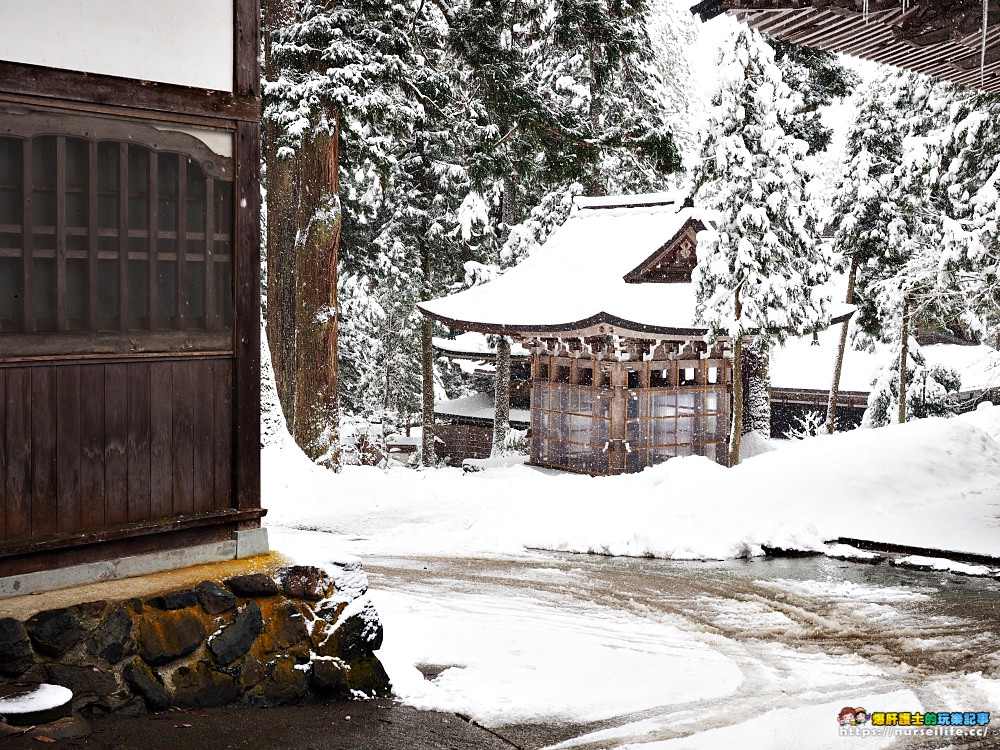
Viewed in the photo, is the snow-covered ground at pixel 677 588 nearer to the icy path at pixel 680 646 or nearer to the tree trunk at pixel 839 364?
the icy path at pixel 680 646

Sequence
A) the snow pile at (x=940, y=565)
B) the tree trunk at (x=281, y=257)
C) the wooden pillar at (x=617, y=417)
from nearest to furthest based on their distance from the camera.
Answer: the snow pile at (x=940, y=565), the tree trunk at (x=281, y=257), the wooden pillar at (x=617, y=417)

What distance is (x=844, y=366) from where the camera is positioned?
27828mm

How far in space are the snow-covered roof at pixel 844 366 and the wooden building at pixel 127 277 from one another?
866 inches

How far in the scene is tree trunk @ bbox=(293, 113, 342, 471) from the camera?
1505 centimetres

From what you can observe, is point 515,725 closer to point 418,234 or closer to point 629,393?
point 629,393

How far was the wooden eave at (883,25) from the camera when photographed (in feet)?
23.0

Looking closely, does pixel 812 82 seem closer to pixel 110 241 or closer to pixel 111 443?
pixel 110 241

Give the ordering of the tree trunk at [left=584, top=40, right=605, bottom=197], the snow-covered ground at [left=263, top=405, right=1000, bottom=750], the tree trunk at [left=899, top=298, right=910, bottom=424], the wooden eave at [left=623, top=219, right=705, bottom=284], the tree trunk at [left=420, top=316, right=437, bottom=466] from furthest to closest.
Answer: the tree trunk at [left=420, top=316, right=437, bottom=466], the tree trunk at [left=584, top=40, right=605, bottom=197], the tree trunk at [left=899, top=298, right=910, bottom=424], the wooden eave at [left=623, top=219, right=705, bottom=284], the snow-covered ground at [left=263, top=405, right=1000, bottom=750]

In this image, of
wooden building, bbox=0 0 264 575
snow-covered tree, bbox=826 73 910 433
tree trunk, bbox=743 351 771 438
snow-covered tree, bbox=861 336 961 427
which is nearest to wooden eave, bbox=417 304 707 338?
tree trunk, bbox=743 351 771 438

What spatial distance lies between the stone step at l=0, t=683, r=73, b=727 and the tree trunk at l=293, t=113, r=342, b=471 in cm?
1036

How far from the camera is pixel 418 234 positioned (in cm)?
2427

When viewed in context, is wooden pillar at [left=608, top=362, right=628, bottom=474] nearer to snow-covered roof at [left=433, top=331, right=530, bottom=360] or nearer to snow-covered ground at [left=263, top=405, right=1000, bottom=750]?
snow-covered ground at [left=263, top=405, right=1000, bottom=750]

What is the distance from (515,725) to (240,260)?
320 centimetres

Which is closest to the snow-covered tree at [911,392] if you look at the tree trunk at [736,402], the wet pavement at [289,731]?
the tree trunk at [736,402]
